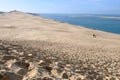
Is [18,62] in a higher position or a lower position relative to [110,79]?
higher

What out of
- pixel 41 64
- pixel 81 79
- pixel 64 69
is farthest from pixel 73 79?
pixel 41 64

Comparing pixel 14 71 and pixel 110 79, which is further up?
A: pixel 14 71

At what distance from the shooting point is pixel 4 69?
643 cm

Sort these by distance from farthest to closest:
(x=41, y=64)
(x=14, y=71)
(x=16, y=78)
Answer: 1. (x=41, y=64)
2. (x=14, y=71)
3. (x=16, y=78)

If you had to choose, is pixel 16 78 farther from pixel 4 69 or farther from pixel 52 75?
pixel 52 75

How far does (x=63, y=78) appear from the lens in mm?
6797

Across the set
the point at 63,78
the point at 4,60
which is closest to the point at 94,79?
the point at 63,78

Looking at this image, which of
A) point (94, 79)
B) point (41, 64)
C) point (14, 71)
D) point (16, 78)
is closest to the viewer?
point (16, 78)

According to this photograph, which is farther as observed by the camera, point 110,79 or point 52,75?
point 110,79

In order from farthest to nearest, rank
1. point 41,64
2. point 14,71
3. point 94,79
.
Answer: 1. point 41,64
2. point 94,79
3. point 14,71

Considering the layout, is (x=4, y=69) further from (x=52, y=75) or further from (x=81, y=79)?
(x=81, y=79)

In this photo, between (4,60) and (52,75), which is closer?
(52,75)

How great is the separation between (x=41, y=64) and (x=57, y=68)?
636mm

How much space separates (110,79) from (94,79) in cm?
72
